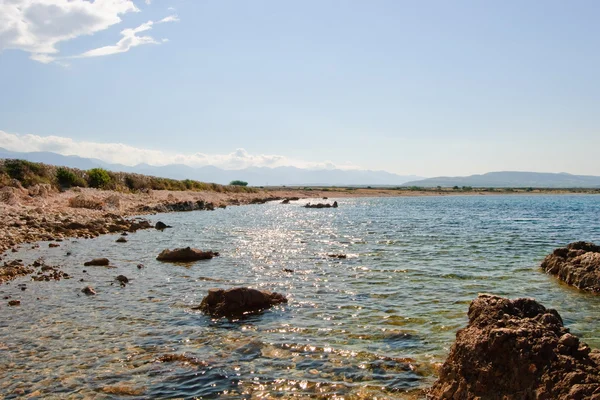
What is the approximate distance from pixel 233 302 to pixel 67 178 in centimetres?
5802

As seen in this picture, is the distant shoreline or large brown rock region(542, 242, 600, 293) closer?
large brown rock region(542, 242, 600, 293)

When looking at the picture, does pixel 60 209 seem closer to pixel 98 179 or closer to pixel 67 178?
pixel 67 178

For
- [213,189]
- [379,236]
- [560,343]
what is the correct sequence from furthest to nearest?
[213,189], [379,236], [560,343]

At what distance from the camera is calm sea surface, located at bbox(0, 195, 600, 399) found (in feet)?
31.8

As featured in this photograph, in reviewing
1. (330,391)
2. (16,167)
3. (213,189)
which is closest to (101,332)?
(330,391)

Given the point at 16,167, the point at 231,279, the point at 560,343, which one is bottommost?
the point at 231,279

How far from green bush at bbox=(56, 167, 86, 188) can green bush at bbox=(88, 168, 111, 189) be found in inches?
172

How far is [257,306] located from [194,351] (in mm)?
4153

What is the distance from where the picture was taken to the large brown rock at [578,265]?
60.3 feet

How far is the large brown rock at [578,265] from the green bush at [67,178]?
201ft

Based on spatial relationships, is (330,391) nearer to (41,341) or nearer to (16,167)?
(41,341)

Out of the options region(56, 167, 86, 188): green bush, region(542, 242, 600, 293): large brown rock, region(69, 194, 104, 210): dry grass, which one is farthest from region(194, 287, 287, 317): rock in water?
region(56, 167, 86, 188): green bush

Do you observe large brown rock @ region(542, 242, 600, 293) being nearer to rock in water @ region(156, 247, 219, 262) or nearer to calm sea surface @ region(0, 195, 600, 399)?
calm sea surface @ region(0, 195, 600, 399)

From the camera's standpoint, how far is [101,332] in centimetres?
1283
